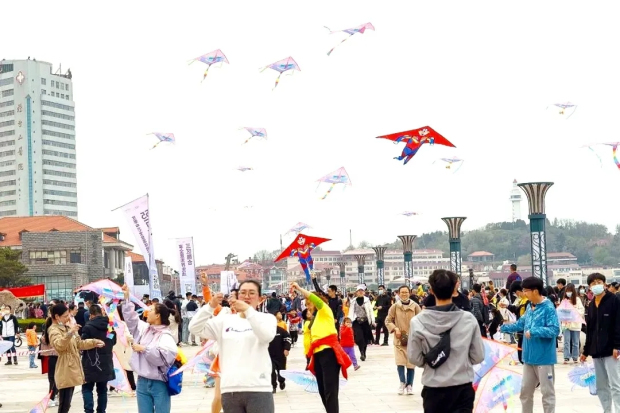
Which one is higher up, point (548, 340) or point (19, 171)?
point (19, 171)

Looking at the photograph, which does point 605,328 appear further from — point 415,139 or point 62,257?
point 62,257

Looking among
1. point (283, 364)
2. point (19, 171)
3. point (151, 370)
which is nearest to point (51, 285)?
point (19, 171)

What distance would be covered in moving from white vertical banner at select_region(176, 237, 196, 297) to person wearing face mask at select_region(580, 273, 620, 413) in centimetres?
2118

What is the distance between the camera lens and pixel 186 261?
3017cm

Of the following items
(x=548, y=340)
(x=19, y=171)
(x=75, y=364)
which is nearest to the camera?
(x=548, y=340)

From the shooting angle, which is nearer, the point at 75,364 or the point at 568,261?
the point at 75,364

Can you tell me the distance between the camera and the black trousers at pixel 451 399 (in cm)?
606

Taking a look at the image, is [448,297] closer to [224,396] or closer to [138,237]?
[224,396]

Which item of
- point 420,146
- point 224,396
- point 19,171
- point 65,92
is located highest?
point 65,92

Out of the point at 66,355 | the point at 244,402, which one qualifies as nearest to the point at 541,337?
Result: the point at 244,402

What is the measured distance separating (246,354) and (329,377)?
3.75 metres

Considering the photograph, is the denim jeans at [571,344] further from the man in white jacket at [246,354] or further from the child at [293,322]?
the man in white jacket at [246,354]

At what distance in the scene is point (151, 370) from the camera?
8.22 m

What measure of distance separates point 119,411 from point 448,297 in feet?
26.7
